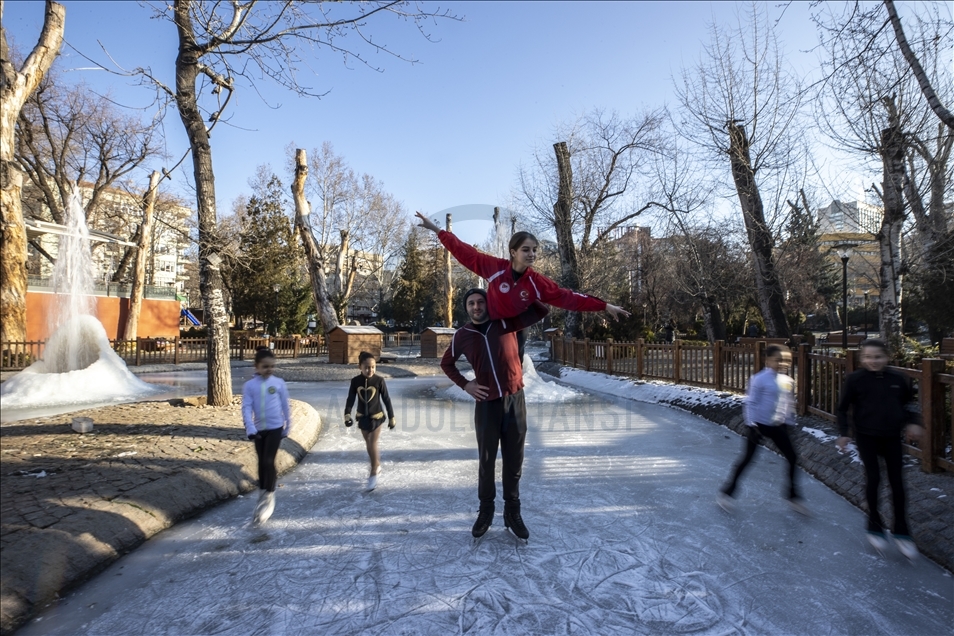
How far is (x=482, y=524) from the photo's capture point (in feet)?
13.2

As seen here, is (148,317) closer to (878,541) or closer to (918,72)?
(918,72)

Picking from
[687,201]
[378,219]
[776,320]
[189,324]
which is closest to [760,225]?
[776,320]

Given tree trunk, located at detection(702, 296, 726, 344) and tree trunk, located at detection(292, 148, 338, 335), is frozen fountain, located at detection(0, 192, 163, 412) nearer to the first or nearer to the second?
tree trunk, located at detection(292, 148, 338, 335)

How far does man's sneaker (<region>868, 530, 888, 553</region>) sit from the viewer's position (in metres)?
3.80

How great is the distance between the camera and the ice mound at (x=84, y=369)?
18.8 feet

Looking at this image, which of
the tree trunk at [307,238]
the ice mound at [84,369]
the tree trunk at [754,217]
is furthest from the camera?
the tree trunk at [307,238]

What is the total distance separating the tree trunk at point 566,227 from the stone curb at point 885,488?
14291 millimetres

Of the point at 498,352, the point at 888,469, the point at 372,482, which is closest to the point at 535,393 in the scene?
the point at 372,482

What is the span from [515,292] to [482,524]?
1665 mm

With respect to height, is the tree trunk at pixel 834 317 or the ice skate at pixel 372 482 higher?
the tree trunk at pixel 834 317

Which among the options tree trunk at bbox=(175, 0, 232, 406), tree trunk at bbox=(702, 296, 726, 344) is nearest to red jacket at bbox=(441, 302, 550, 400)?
tree trunk at bbox=(175, 0, 232, 406)

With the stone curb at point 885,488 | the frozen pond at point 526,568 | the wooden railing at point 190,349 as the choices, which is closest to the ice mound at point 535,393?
the stone curb at point 885,488

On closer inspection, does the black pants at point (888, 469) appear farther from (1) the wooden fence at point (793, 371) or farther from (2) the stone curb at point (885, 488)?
(1) the wooden fence at point (793, 371)

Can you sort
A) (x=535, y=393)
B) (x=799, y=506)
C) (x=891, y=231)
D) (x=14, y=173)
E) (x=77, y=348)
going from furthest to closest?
1. (x=535, y=393)
2. (x=891, y=231)
3. (x=77, y=348)
4. (x=799, y=506)
5. (x=14, y=173)
